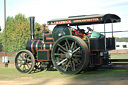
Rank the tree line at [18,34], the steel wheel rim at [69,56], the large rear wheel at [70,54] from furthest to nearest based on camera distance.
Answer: the tree line at [18,34]
the steel wheel rim at [69,56]
the large rear wheel at [70,54]

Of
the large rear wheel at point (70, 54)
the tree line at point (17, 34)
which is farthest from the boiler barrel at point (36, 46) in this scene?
the tree line at point (17, 34)

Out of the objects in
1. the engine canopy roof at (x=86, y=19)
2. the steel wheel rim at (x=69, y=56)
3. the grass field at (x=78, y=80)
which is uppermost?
the engine canopy roof at (x=86, y=19)

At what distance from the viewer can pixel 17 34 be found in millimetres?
43719

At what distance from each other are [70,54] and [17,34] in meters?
33.6

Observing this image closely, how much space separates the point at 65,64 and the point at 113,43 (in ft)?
8.59

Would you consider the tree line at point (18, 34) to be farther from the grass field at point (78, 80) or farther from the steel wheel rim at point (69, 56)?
the grass field at point (78, 80)

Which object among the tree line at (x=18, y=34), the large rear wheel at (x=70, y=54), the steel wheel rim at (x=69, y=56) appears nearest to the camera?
the large rear wheel at (x=70, y=54)

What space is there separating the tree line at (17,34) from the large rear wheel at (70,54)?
2.19 meters

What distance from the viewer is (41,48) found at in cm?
1257

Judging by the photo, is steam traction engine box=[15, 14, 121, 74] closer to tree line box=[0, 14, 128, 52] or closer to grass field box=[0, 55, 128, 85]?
grass field box=[0, 55, 128, 85]

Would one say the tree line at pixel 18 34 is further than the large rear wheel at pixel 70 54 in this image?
Yes

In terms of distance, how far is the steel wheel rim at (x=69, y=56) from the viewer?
1090 centimetres

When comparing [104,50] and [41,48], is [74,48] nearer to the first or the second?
[104,50]

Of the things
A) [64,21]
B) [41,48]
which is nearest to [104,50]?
[64,21]
